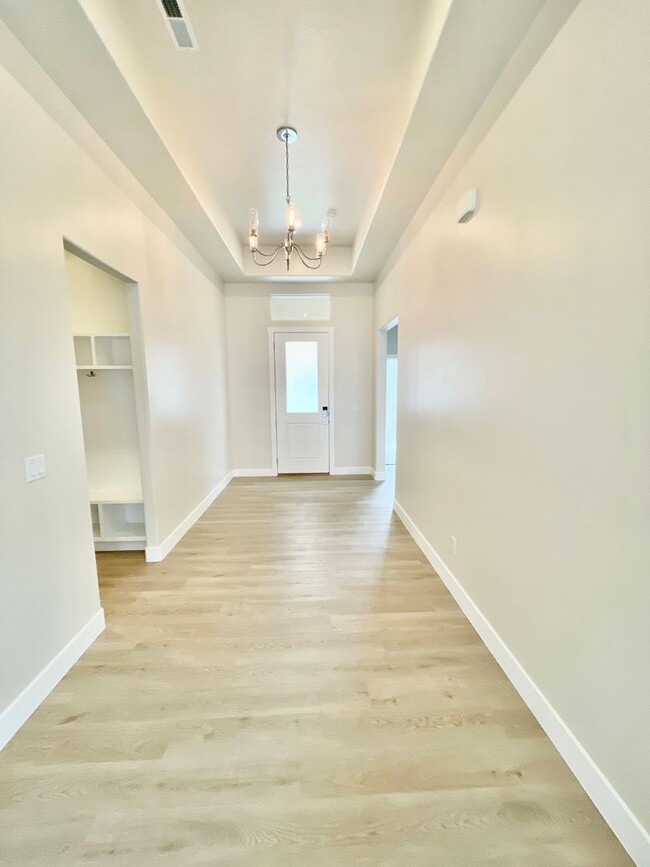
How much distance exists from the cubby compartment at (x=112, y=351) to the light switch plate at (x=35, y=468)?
1.43 metres

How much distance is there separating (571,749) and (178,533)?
296 centimetres

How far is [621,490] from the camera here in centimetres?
105

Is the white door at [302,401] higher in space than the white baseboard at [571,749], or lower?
higher

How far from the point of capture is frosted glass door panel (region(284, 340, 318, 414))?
17.0 feet

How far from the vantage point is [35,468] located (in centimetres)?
155

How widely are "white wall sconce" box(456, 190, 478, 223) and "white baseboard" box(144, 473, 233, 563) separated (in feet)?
10.5

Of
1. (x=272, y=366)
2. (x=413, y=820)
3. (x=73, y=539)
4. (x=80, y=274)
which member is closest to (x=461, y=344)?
(x=413, y=820)

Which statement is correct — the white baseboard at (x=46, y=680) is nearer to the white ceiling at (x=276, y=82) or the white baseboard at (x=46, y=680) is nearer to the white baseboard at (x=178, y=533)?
the white baseboard at (x=178, y=533)

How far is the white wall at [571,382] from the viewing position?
100cm

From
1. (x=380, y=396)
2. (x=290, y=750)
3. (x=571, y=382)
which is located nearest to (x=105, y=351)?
(x=290, y=750)

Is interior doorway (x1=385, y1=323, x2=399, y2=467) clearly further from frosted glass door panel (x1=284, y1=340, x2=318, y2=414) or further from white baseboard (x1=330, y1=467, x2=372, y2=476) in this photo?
frosted glass door panel (x1=284, y1=340, x2=318, y2=414)

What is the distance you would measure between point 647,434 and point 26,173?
2.57 metres

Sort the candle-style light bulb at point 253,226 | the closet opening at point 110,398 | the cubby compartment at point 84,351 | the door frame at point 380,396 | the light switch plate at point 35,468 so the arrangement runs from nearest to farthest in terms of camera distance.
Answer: the light switch plate at point 35,468
the candle-style light bulb at point 253,226
the closet opening at point 110,398
the cubby compartment at point 84,351
the door frame at point 380,396

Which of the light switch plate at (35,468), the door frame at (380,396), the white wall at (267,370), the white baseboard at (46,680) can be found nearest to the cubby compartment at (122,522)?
the white baseboard at (46,680)
